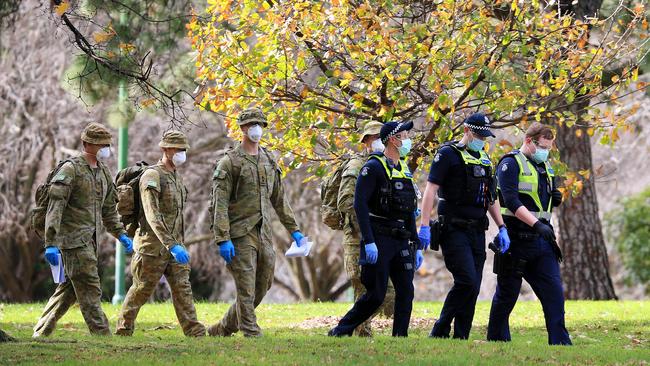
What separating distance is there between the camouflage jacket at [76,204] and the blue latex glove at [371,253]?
281 cm

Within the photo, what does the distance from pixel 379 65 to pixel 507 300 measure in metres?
3.20

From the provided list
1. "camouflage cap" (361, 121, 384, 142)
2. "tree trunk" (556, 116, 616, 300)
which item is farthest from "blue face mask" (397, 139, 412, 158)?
"tree trunk" (556, 116, 616, 300)

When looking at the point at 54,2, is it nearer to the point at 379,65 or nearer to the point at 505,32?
the point at 379,65

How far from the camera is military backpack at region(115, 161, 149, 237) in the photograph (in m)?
12.0

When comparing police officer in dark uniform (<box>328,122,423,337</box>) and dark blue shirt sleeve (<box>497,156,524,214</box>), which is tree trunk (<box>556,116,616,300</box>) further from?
police officer in dark uniform (<box>328,122,423,337</box>)

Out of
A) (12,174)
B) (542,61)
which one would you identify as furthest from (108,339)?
(12,174)

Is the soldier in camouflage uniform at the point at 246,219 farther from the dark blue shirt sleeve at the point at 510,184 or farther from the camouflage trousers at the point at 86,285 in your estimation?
the dark blue shirt sleeve at the point at 510,184

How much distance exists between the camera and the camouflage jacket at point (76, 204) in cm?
1127

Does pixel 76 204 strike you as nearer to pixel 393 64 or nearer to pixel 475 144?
pixel 393 64

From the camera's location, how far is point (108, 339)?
35.9 feet

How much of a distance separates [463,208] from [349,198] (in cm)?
140

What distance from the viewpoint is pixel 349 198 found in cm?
1175

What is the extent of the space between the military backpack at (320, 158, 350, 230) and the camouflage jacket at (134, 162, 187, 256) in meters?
1.43

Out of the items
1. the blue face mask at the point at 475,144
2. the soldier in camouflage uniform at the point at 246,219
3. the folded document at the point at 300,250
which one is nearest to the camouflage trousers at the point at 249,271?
A: the soldier in camouflage uniform at the point at 246,219
